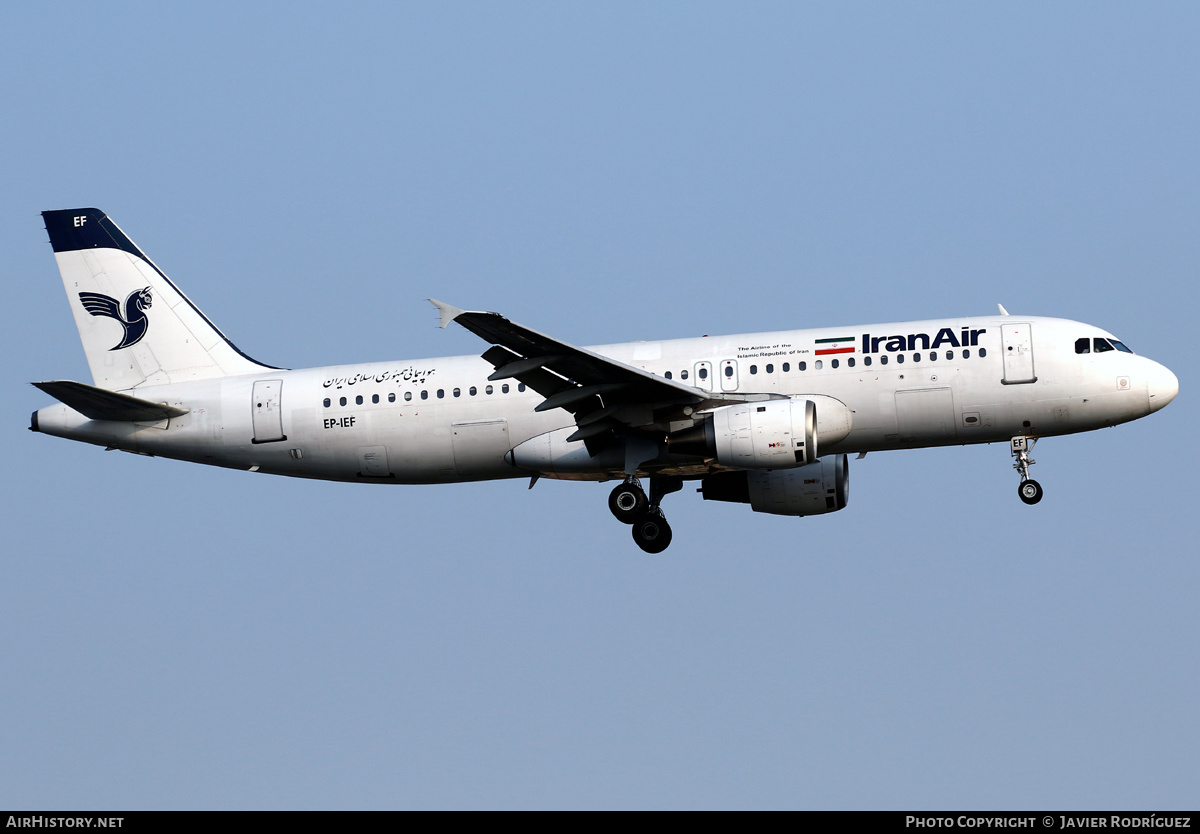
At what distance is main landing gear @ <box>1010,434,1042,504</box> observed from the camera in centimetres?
3541

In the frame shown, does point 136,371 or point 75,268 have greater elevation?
point 75,268

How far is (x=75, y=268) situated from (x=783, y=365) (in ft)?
65.3

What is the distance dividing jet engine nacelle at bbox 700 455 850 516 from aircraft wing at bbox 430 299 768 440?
174 inches

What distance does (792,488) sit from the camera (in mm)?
39188

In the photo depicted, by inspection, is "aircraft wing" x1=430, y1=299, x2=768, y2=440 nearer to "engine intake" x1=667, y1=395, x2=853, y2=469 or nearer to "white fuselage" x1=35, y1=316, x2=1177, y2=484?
"engine intake" x1=667, y1=395, x2=853, y2=469

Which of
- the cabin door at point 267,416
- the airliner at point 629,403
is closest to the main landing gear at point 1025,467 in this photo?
the airliner at point 629,403

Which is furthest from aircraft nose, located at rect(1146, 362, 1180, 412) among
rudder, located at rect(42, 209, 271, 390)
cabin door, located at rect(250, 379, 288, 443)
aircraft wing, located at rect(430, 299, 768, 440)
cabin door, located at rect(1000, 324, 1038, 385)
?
rudder, located at rect(42, 209, 271, 390)

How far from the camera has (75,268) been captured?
41.4 m

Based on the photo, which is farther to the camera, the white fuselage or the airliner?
the white fuselage

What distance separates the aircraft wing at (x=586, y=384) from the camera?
32.8 meters

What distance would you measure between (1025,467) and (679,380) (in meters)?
8.48

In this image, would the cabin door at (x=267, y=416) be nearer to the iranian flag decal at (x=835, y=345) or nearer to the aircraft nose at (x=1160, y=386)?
the iranian flag decal at (x=835, y=345)
